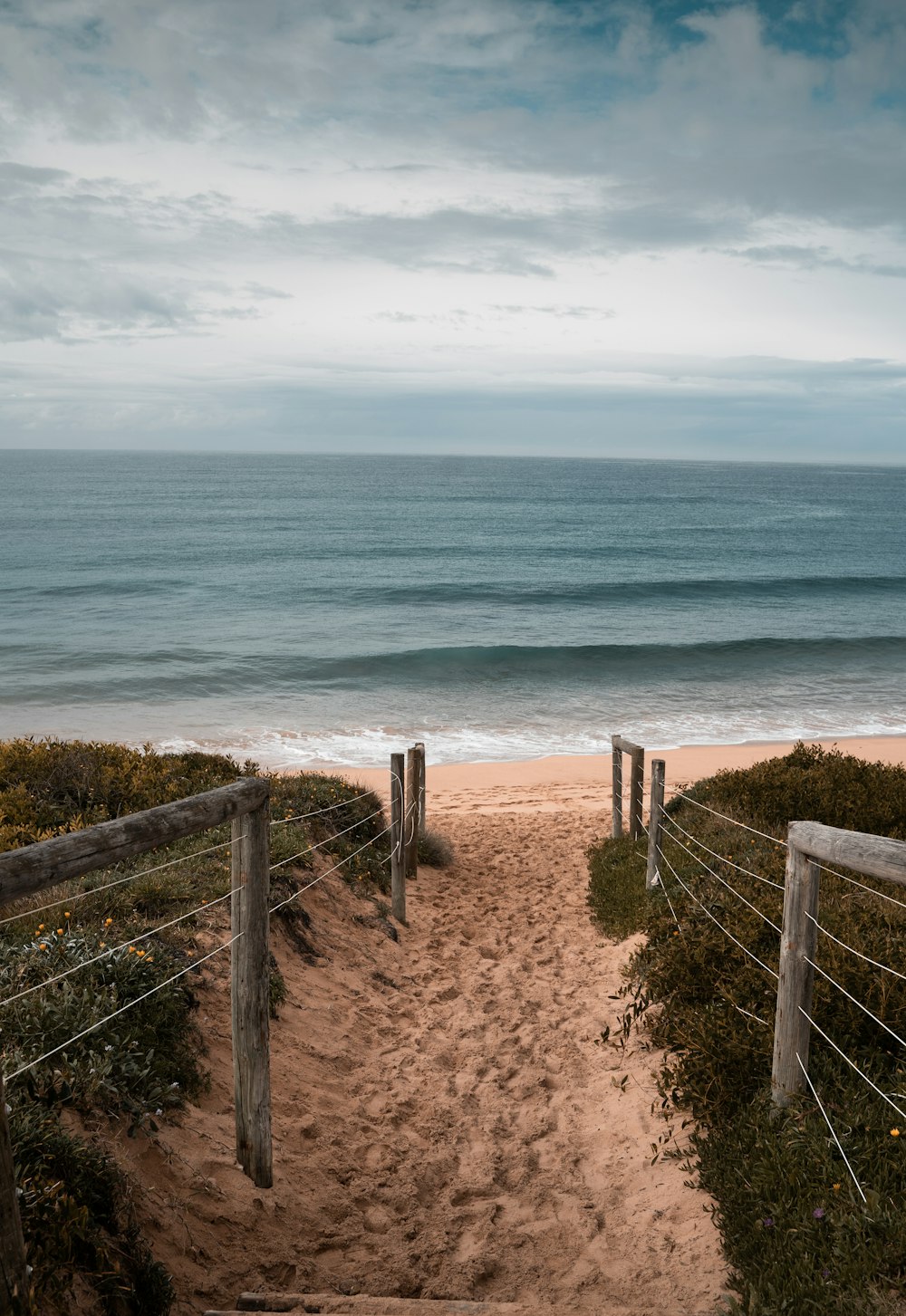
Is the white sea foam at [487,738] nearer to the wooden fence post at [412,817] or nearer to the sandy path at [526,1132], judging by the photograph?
the wooden fence post at [412,817]

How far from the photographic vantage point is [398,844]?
A: 26.7ft

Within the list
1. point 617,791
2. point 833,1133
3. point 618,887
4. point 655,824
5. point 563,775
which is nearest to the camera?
point 833,1133

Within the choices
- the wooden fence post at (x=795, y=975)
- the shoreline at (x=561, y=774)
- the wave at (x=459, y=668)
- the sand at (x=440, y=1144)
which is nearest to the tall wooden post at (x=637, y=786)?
the sand at (x=440, y=1144)

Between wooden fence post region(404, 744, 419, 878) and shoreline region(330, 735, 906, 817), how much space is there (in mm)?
3379

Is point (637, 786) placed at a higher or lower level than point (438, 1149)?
higher

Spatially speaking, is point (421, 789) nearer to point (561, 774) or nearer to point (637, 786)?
point (637, 786)

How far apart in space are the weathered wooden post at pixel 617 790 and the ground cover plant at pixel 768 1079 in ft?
11.1

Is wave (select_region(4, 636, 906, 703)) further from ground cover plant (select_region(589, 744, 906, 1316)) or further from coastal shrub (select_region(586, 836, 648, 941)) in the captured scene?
ground cover plant (select_region(589, 744, 906, 1316))

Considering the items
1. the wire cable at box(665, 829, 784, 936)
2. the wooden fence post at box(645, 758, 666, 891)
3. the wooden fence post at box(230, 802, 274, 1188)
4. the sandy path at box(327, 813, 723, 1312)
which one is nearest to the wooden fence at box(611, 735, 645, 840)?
the wooden fence post at box(645, 758, 666, 891)

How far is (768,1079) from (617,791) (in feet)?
23.1

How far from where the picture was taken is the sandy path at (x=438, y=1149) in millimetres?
3746

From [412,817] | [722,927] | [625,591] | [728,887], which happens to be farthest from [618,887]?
A: [625,591]

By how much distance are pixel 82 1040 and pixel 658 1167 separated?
2.85 metres

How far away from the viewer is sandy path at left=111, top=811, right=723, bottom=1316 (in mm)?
3746
